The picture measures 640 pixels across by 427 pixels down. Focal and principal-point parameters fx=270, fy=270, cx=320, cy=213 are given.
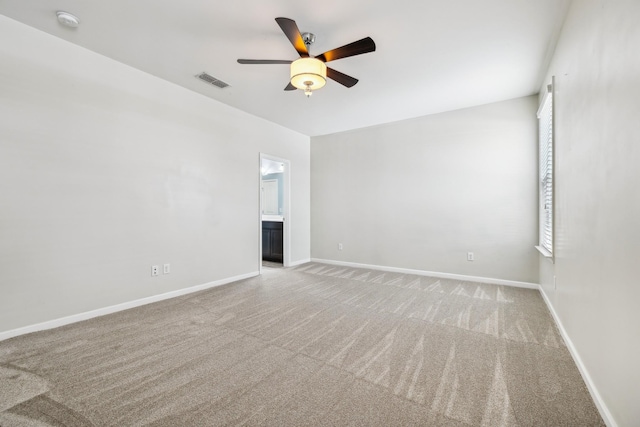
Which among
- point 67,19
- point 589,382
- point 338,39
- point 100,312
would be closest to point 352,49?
point 338,39

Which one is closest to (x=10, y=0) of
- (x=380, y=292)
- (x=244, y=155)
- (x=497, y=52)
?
(x=244, y=155)

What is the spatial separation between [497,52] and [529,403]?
3.15 meters

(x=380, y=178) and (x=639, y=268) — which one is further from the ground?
(x=380, y=178)

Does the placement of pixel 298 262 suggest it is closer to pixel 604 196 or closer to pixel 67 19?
pixel 67 19

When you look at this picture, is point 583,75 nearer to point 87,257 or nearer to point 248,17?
point 248,17

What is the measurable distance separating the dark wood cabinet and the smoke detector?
412 centimetres

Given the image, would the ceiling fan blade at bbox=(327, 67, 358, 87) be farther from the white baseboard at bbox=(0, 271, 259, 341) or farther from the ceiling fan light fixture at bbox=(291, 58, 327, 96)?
the white baseboard at bbox=(0, 271, 259, 341)

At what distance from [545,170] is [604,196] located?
230 centimetres

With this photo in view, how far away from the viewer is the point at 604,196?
154 cm

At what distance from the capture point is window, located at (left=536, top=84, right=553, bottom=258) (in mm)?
3070

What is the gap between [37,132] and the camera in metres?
2.54

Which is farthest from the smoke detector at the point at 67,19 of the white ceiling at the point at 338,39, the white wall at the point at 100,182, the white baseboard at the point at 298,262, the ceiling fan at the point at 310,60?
the white baseboard at the point at 298,262

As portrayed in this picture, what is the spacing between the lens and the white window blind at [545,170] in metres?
3.07

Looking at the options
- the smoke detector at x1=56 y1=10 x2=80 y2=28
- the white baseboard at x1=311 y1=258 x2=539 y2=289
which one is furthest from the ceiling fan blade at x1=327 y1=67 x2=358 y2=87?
the white baseboard at x1=311 y1=258 x2=539 y2=289
